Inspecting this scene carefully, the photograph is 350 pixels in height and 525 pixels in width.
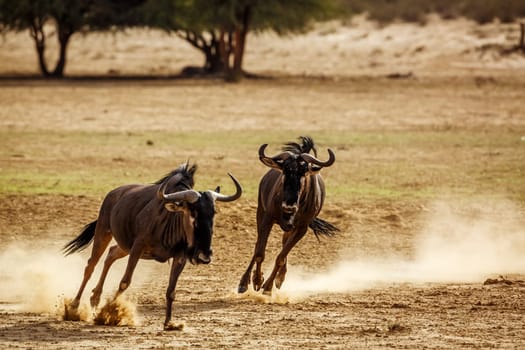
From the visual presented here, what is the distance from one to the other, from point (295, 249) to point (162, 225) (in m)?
5.17

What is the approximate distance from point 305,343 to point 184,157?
1400cm

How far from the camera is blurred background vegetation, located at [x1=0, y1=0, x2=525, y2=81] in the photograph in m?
45.0

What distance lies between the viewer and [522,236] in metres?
17.2

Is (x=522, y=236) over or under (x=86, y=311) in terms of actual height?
over

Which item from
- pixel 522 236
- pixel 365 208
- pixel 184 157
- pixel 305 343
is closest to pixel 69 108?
pixel 184 157

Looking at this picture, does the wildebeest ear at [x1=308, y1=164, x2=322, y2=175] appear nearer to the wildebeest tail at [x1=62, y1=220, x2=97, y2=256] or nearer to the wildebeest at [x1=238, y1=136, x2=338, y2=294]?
the wildebeest at [x1=238, y1=136, x2=338, y2=294]

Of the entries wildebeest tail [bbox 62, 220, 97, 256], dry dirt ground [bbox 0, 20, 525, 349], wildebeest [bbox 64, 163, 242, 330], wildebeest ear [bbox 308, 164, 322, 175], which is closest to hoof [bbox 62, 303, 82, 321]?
wildebeest [bbox 64, 163, 242, 330]

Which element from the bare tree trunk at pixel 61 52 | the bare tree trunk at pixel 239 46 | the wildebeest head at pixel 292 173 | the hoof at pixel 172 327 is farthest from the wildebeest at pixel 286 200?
the bare tree trunk at pixel 61 52

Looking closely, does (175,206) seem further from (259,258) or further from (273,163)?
(259,258)

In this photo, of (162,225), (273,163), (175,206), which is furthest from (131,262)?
(273,163)

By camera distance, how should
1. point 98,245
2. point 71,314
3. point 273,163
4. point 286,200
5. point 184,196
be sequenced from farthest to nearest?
point 273,163 → point 286,200 → point 98,245 → point 71,314 → point 184,196

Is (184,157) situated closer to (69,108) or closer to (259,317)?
(69,108)

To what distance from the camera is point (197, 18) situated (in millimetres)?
45188

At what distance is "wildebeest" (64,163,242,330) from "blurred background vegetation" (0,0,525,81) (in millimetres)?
30768
